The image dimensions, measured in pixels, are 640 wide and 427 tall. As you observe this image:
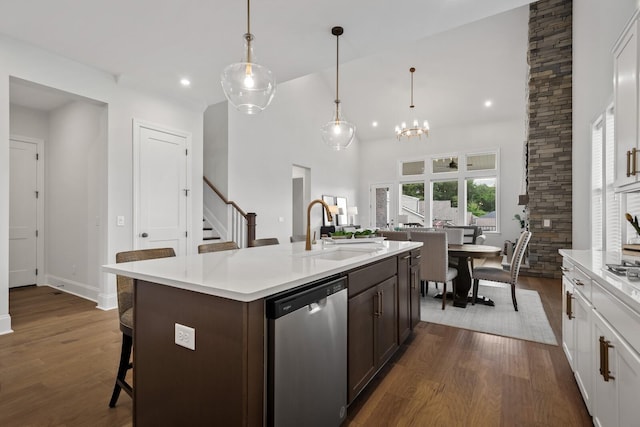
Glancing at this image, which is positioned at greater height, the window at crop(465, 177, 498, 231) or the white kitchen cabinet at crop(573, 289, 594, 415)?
the window at crop(465, 177, 498, 231)

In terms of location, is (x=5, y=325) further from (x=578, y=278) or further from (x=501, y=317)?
(x=501, y=317)

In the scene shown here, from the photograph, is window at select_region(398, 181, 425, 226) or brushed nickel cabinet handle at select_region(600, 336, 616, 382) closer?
brushed nickel cabinet handle at select_region(600, 336, 616, 382)

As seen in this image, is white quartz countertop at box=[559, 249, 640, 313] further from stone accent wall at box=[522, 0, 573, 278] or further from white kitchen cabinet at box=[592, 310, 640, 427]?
stone accent wall at box=[522, 0, 573, 278]

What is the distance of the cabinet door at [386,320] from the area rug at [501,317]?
129 cm

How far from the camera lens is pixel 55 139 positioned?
504cm

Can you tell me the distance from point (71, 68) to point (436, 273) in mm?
4838

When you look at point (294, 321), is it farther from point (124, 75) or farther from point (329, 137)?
point (124, 75)

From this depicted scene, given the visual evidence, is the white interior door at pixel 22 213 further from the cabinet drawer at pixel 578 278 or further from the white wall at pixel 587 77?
the white wall at pixel 587 77

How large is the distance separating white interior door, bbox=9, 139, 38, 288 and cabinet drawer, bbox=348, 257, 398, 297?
5810 millimetres

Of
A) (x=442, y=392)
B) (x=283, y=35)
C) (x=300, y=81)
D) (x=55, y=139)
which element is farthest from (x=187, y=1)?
(x=300, y=81)

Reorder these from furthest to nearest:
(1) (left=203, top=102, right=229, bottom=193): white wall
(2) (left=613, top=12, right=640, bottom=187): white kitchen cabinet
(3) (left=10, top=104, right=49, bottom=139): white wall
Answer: (1) (left=203, top=102, right=229, bottom=193): white wall → (3) (left=10, top=104, right=49, bottom=139): white wall → (2) (left=613, top=12, right=640, bottom=187): white kitchen cabinet

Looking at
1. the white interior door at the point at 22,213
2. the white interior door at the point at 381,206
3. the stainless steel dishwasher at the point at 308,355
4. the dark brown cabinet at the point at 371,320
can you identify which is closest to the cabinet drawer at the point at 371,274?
the dark brown cabinet at the point at 371,320

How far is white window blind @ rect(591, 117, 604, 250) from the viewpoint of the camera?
3.83 meters

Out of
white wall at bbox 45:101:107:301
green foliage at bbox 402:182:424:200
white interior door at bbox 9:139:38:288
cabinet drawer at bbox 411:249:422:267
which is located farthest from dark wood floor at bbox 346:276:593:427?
green foliage at bbox 402:182:424:200
